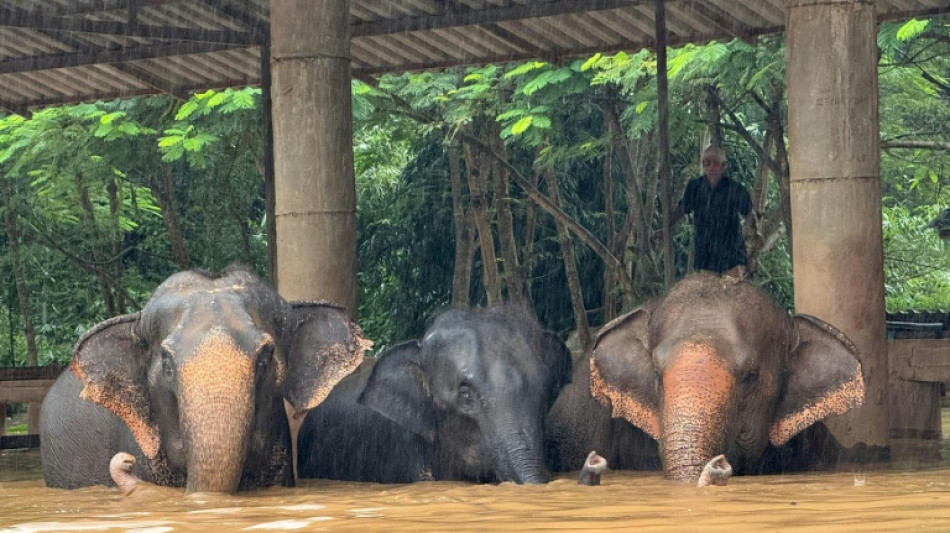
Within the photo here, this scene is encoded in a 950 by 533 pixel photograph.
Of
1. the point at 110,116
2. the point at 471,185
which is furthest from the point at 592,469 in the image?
the point at 471,185

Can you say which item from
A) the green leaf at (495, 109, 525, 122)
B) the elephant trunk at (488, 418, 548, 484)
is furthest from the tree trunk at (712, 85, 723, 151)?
the elephant trunk at (488, 418, 548, 484)

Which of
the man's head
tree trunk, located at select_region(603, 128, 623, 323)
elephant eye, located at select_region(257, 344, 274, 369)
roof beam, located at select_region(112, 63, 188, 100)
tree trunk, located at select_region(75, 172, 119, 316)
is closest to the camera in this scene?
elephant eye, located at select_region(257, 344, 274, 369)

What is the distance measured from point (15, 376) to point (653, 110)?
664cm

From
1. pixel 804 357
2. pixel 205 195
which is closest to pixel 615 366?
pixel 804 357

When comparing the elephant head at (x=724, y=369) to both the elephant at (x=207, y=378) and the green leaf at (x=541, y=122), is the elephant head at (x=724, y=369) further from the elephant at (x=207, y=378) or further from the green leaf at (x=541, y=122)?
the green leaf at (x=541, y=122)

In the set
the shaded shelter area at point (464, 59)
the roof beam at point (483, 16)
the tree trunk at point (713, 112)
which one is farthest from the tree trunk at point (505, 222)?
the roof beam at point (483, 16)

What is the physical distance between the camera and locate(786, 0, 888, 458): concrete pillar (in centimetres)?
852

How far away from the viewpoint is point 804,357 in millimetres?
8070

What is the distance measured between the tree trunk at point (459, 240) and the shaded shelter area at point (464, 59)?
7.48m

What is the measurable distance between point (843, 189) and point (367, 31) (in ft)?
13.5

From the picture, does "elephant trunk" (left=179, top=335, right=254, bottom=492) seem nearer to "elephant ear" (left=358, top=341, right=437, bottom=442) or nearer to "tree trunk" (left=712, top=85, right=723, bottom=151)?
"elephant ear" (left=358, top=341, right=437, bottom=442)

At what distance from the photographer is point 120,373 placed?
7699 millimetres

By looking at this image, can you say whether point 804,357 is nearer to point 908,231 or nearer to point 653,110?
point 653,110

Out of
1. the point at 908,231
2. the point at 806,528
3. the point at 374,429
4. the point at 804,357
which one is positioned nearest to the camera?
the point at 806,528
